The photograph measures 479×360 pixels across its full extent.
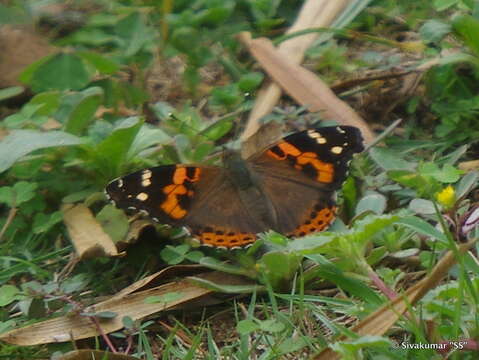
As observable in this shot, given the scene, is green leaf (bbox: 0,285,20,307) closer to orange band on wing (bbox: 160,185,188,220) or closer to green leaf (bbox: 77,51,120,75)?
orange band on wing (bbox: 160,185,188,220)

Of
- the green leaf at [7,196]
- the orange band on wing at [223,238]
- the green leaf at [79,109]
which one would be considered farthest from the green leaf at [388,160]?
the green leaf at [7,196]

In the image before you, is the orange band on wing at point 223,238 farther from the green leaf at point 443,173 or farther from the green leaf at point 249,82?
the green leaf at point 249,82

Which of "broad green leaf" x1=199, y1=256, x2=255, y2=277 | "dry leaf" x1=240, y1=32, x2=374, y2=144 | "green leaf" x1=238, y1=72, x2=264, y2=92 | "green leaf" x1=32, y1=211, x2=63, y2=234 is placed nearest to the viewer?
"broad green leaf" x1=199, y1=256, x2=255, y2=277

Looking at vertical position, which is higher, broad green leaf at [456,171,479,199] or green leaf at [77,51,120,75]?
broad green leaf at [456,171,479,199]

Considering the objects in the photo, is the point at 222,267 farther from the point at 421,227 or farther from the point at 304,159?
the point at 421,227

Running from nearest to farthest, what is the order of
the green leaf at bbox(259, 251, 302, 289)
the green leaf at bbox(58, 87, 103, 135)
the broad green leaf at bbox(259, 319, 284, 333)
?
1. the broad green leaf at bbox(259, 319, 284, 333)
2. the green leaf at bbox(259, 251, 302, 289)
3. the green leaf at bbox(58, 87, 103, 135)

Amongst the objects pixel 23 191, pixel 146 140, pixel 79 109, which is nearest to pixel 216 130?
pixel 146 140

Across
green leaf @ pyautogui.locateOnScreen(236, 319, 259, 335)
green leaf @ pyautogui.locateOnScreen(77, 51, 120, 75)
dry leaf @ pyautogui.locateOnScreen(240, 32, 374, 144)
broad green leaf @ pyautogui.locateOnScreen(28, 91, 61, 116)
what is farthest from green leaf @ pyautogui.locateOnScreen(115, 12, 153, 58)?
green leaf @ pyautogui.locateOnScreen(236, 319, 259, 335)
